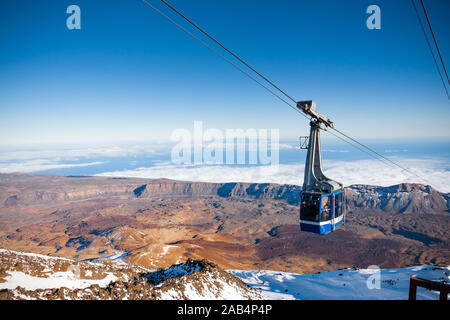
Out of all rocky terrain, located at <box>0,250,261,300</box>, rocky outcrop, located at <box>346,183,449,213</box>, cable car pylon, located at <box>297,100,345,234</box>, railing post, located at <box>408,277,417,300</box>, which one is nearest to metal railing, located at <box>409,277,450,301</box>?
railing post, located at <box>408,277,417,300</box>

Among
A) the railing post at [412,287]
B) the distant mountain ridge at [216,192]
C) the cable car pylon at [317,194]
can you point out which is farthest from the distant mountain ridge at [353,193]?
the railing post at [412,287]

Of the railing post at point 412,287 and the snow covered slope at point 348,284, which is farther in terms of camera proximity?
the snow covered slope at point 348,284

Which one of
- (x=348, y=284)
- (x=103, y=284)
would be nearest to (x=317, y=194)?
(x=348, y=284)

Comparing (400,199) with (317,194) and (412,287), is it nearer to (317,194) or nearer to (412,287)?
(412,287)

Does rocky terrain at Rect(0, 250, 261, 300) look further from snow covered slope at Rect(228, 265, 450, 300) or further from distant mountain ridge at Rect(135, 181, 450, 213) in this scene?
distant mountain ridge at Rect(135, 181, 450, 213)

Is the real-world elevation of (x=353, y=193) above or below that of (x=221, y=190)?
above

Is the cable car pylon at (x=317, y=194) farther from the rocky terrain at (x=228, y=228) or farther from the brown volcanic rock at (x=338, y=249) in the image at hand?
the brown volcanic rock at (x=338, y=249)
